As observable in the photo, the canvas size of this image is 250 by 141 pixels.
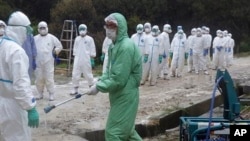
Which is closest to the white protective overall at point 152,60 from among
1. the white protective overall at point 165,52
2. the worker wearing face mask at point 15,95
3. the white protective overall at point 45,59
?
the white protective overall at point 165,52

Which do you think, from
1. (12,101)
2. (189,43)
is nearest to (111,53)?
(12,101)

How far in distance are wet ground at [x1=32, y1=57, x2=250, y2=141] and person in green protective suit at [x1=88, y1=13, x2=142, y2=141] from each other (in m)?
2.13

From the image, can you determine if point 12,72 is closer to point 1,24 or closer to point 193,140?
point 193,140

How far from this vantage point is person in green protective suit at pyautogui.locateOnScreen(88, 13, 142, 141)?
230 inches

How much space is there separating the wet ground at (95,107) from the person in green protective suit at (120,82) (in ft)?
7.00

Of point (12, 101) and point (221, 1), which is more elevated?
point (221, 1)

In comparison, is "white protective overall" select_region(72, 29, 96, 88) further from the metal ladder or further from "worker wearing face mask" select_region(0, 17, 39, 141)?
"worker wearing face mask" select_region(0, 17, 39, 141)

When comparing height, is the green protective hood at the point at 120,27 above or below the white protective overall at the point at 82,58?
above

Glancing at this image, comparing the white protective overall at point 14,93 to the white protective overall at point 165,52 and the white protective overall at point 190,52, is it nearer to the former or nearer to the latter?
the white protective overall at point 165,52

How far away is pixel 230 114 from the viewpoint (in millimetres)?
5039

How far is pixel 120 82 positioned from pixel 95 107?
5128 millimetres

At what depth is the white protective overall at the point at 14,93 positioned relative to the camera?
5.02 metres

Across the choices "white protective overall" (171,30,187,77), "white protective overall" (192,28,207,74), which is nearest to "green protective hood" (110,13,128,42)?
"white protective overall" (171,30,187,77)

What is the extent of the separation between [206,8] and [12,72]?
106 ft
